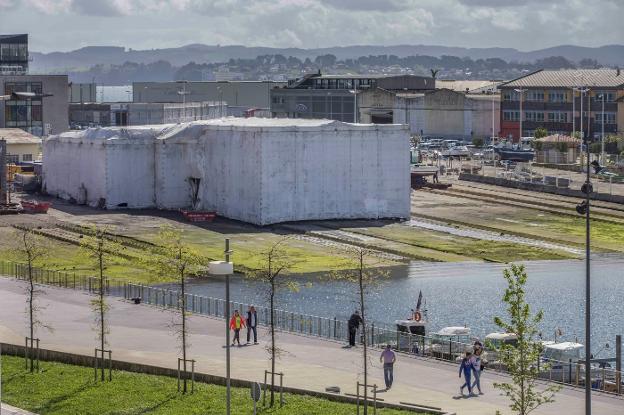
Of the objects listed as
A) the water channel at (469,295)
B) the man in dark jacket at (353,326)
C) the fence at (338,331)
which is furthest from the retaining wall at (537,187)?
the man in dark jacket at (353,326)

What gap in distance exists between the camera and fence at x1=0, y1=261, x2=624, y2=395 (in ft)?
188

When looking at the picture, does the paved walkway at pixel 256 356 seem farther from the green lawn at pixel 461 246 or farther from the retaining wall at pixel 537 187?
the retaining wall at pixel 537 187

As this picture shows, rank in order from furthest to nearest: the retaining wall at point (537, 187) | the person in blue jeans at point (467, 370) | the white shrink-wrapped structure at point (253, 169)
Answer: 1. the retaining wall at point (537, 187)
2. the white shrink-wrapped structure at point (253, 169)
3. the person in blue jeans at point (467, 370)

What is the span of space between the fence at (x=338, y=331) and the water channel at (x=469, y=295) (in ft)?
19.5

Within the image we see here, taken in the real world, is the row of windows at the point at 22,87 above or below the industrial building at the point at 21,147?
above

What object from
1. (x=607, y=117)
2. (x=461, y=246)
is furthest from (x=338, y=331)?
(x=607, y=117)

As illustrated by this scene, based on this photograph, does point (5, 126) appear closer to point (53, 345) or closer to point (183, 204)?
point (183, 204)

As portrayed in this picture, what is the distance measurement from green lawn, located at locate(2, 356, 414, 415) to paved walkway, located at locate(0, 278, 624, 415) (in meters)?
1.84

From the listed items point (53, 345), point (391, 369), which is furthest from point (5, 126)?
point (391, 369)

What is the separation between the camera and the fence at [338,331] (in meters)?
57.3

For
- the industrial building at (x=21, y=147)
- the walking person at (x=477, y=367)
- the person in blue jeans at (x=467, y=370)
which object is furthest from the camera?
the industrial building at (x=21, y=147)

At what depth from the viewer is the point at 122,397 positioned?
2146 inches

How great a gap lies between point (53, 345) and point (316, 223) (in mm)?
62561

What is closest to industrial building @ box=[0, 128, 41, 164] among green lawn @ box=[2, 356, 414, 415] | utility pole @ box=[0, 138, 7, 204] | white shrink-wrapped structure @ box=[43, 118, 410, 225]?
white shrink-wrapped structure @ box=[43, 118, 410, 225]
